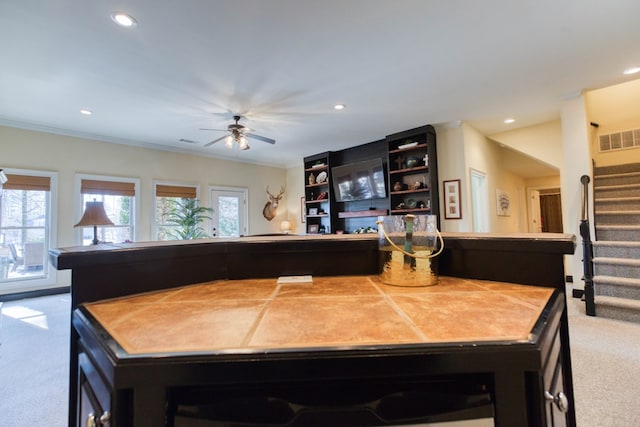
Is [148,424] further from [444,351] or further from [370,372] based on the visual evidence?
[444,351]

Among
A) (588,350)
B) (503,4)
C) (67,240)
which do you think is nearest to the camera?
(503,4)

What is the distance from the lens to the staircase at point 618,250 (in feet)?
9.75

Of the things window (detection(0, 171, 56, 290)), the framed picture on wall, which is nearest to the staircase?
the framed picture on wall

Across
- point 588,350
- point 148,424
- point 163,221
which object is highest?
point 163,221

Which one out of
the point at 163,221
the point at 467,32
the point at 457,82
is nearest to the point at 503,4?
the point at 467,32

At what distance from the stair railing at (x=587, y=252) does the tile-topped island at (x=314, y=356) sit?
3031 mm

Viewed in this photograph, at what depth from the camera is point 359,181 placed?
5.59 meters

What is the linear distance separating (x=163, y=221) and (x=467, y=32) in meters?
5.51

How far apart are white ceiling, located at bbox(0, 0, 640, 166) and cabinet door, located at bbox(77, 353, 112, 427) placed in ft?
7.34

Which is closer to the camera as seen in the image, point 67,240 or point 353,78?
point 353,78

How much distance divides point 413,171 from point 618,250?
269cm

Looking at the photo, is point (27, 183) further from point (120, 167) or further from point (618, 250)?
point (618, 250)

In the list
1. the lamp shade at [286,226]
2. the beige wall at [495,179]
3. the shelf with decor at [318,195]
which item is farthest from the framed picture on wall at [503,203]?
the lamp shade at [286,226]

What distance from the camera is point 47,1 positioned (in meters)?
1.93
